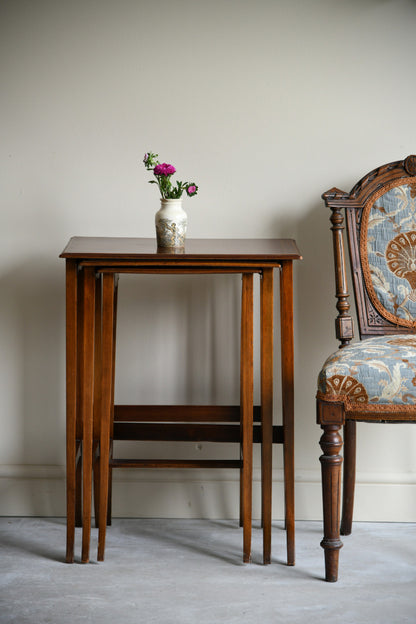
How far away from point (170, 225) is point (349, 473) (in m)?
0.93

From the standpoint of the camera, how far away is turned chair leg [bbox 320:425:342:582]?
1807mm

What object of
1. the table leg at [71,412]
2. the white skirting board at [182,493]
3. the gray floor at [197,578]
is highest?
the table leg at [71,412]

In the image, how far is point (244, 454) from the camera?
77.3 inches

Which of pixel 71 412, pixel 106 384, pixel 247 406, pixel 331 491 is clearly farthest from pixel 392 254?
pixel 71 412

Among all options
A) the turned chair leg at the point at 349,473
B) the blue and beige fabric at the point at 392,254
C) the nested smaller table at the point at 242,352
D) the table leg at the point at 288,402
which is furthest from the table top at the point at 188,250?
the turned chair leg at the point at 349,473

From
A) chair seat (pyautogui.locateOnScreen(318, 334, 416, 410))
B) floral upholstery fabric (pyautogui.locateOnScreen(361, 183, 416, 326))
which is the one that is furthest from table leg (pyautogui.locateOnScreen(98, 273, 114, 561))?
floral upholstery fabric (pyautogui.locateOnScreen(361, 183, 416, 326))

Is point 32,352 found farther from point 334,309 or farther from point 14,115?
point 334,309

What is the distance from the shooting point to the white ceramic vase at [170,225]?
201 centimetres

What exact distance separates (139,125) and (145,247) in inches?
21.7

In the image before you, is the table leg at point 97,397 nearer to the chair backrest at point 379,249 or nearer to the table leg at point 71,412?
the table leg at point 71,412

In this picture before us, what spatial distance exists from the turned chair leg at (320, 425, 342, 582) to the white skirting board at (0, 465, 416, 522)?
0.53 m

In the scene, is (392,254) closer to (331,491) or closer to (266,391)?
(266,391)

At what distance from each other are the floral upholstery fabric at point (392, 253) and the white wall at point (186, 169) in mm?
223

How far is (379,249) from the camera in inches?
85.8
